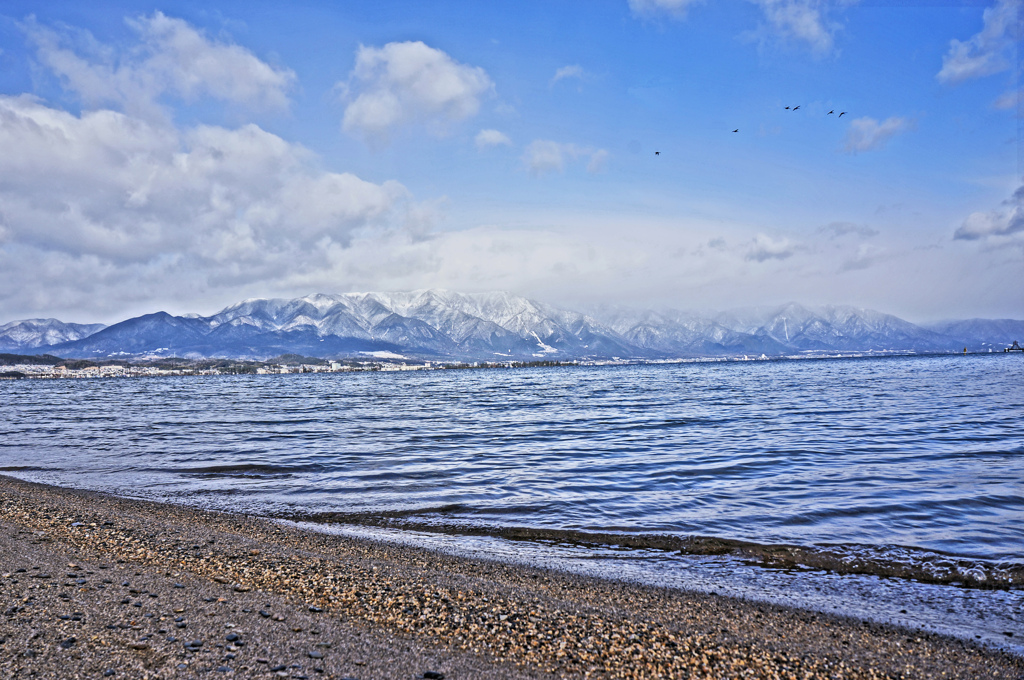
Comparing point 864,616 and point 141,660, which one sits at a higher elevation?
point 141,660

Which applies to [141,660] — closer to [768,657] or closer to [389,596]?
[389,596]

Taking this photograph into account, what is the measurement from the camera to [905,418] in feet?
120

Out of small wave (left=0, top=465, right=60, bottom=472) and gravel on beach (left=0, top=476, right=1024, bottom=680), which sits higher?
gravel on beach (left=0, top=476, right=1024, bottom=680)

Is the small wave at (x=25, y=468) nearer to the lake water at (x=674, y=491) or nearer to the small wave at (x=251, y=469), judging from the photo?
the lake water at (x=674, y=491)

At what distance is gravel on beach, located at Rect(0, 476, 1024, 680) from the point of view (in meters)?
6.66

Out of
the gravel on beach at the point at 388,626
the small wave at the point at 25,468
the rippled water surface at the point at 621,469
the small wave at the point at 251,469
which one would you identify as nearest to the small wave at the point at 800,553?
the rippled water surface at the point at 621,469

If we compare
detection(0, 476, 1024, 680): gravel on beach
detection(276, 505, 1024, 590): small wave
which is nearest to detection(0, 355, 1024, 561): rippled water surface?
detection(276, 505, 1024, 590): small wave

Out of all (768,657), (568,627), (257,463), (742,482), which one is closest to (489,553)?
(568,627)

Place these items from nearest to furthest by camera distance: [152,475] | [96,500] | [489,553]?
[489,553], [96,500], [152,475]

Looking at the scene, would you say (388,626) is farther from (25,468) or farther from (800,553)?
(25,468)

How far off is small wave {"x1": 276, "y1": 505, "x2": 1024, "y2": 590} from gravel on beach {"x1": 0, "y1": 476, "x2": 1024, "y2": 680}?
2577 mm

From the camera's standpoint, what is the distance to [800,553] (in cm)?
1206

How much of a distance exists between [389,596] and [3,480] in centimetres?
2032

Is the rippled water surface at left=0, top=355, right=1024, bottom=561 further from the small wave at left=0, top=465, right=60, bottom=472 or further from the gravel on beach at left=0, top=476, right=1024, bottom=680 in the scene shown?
the gravel on beach at left=0, top=476, right=1024, bottom=680
